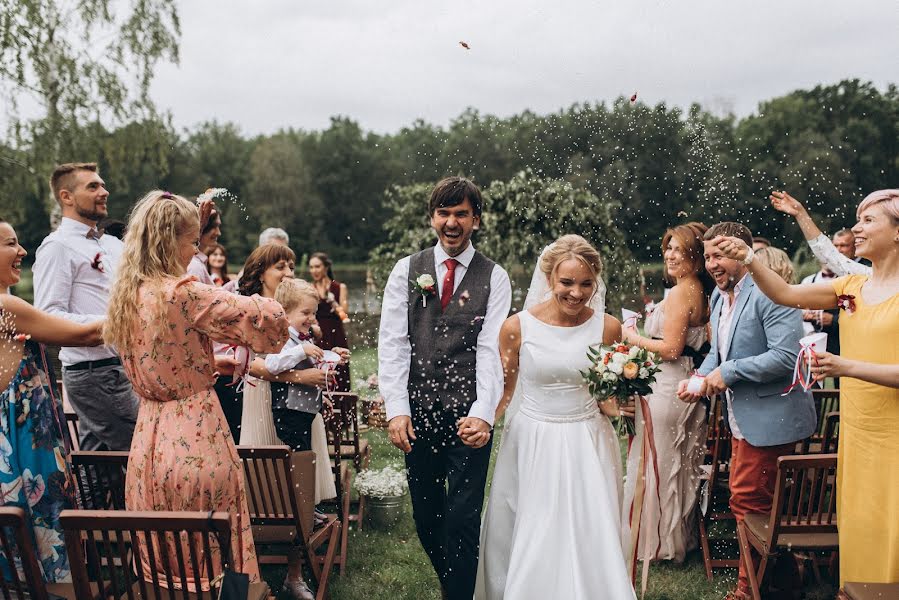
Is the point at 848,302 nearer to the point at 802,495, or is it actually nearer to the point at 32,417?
the point at 802,495

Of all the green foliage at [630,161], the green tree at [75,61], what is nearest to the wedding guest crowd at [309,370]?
the green foliage at [630,161]

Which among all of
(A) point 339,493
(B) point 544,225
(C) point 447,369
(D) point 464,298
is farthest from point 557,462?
(B) point 544,225

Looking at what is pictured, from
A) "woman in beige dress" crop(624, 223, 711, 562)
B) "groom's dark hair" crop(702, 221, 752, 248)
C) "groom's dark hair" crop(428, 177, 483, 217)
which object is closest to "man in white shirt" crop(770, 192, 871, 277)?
"groom's dark hair" crop(702, 221, 752, 248)

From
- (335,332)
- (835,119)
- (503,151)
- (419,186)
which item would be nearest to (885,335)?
(335,332)

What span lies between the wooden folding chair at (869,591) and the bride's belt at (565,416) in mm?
1342

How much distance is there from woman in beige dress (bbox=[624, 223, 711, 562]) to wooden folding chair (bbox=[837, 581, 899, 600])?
5.49 feet

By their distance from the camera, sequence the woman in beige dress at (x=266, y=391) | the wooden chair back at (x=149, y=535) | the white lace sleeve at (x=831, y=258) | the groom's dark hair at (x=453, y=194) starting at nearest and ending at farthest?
the wooden chair back at (x=149, y=535)
the groom's dark hair at (x=453, y=194)
the white lace sleeve at (x=831, y=258)
the woman in beige dress at (x=266, y=391)

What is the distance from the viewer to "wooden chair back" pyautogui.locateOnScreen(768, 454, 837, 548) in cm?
311

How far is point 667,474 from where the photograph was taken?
4.57m

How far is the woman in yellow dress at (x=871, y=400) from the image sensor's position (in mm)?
2918

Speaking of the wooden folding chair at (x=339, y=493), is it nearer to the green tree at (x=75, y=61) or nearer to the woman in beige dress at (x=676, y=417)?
the woman in beige dress at (x=676, y=417)

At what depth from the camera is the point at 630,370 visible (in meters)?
3.33

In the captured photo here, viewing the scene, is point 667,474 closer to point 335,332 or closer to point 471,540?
point 471,540

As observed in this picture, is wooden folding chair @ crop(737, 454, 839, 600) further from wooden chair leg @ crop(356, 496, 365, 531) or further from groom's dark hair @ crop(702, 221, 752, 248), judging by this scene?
wooden chair leg @ crop(356, 496, 365, 531)
